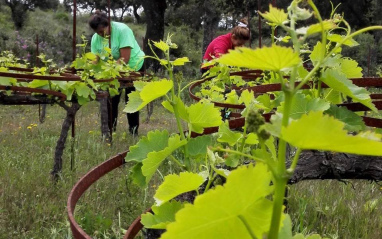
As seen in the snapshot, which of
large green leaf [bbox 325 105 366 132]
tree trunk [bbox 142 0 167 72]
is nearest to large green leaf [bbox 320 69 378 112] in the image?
large green leaf [bbox 325 105 366 132]

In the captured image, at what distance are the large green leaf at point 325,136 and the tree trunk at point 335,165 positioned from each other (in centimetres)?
57

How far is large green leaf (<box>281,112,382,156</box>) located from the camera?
282mm

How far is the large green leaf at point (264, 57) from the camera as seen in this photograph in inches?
12.7

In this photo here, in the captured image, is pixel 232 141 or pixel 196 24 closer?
pixel 232 141

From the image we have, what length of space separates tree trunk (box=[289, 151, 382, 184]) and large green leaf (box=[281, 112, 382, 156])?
1.88 ft

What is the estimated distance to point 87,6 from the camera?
1160 inches

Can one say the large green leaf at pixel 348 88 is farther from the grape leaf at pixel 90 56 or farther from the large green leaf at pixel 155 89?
the grape leaf at pixel 90 56

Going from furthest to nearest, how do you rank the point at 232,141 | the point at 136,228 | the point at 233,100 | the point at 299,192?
the point at 299,192 < the point at 233,100 < the point at 232,141 < the point at 136,228

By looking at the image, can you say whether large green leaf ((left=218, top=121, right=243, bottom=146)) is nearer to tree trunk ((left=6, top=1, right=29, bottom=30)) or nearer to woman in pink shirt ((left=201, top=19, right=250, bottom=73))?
woman in pink shirt ((left=201, top=19, right=250, bottom=73))

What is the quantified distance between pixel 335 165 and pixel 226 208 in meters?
0.63

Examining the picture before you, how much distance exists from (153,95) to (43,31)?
14860 mm

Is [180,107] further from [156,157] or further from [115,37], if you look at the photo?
[115,37]

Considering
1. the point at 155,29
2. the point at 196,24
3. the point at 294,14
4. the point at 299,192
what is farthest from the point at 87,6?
the point at 294,14

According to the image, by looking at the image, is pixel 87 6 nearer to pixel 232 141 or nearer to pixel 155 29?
pixel 155 29
